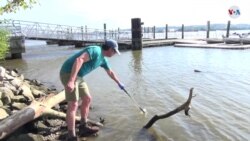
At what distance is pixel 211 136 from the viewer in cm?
787

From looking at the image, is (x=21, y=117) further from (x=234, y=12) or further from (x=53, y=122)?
(x=234, y=12)

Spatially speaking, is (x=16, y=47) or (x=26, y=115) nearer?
(x=26, y=115)

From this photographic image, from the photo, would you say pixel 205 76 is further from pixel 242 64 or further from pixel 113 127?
pixel 113 127

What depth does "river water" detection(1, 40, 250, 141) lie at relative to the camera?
320 inches

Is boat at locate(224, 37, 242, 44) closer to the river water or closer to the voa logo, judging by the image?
the voa logo

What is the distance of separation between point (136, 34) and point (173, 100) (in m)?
21.3

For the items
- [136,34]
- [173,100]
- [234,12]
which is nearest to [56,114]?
[173,100]

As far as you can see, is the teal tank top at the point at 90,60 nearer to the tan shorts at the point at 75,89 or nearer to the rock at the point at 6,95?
the tan shorts at the point at 75,89

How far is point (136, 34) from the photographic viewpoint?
32.3 m

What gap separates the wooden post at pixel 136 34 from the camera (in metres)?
32.1

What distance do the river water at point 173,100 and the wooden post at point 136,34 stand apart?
1145 cm

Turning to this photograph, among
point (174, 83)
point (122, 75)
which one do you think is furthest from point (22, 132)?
point (122, 75)

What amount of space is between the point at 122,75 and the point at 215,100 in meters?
6.73

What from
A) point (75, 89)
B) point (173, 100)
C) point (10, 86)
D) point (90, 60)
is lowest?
point (173, 100)
